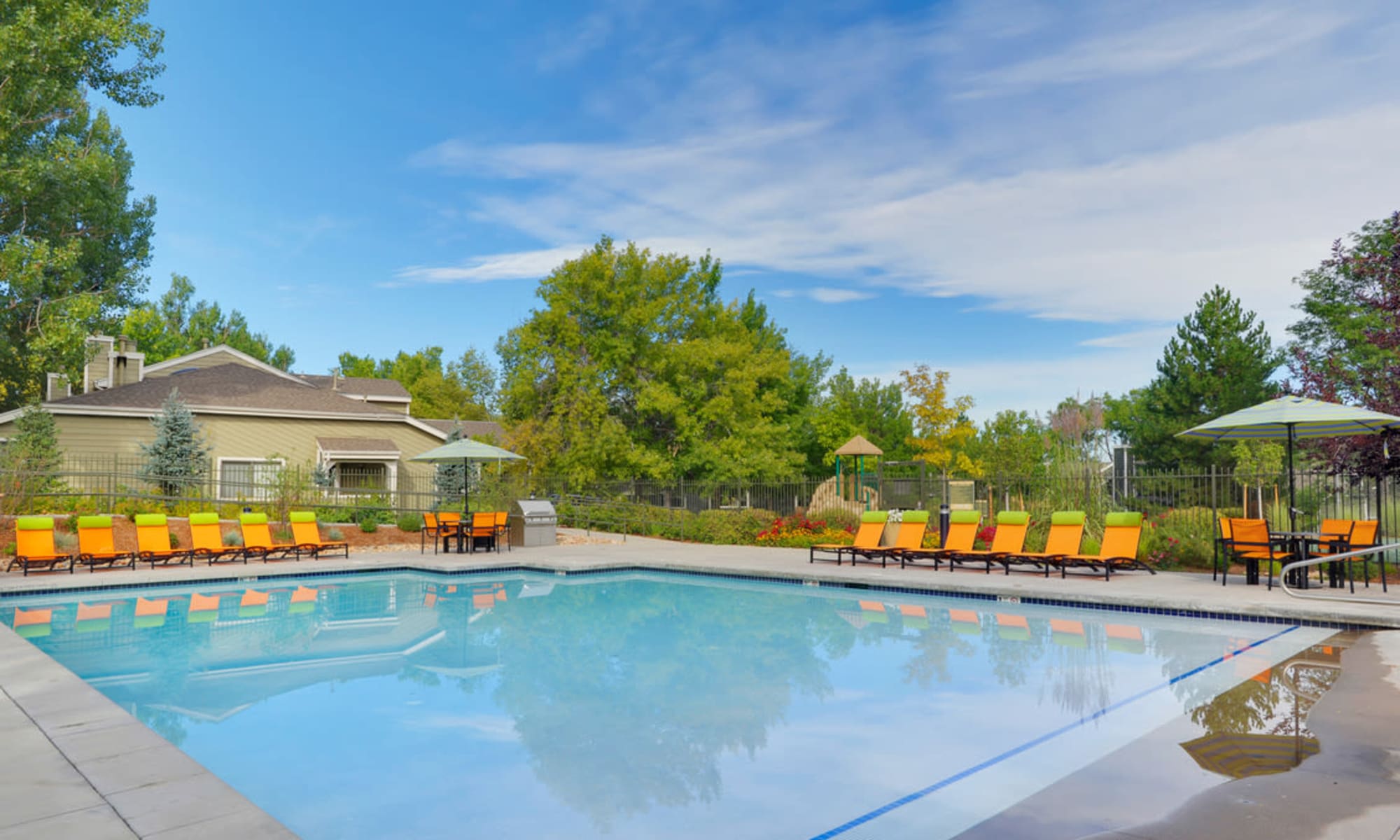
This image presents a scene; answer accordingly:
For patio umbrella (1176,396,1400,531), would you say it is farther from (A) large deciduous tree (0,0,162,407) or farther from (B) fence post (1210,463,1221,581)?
(A) large deciduous tree (0,0,162,407)

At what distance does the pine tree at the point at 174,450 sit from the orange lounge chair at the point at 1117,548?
69.6 ft

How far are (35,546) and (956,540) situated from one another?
14736 mm

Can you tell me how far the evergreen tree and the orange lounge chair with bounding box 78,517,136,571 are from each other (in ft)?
12.6

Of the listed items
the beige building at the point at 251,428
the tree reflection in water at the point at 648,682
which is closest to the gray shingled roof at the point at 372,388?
the beige building at the point at 251,428

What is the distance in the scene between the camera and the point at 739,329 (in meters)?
33.8

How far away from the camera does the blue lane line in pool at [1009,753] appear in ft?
14.1

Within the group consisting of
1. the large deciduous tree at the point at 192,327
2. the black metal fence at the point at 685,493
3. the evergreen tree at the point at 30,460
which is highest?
the large deciduous tree at the point at 192,327

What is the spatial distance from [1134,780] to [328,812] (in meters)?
4.30

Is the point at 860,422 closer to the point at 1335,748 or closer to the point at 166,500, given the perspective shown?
the point at 166,500

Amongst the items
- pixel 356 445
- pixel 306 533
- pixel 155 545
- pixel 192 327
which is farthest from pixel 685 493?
pixel 192 327

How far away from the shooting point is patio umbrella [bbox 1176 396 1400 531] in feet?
33.5

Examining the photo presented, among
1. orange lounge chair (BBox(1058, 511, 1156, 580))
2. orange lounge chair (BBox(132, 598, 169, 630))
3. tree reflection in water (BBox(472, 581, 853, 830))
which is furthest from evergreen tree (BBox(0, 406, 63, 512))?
orange lounge chair (BBox(1058, 511, 1156, 580))

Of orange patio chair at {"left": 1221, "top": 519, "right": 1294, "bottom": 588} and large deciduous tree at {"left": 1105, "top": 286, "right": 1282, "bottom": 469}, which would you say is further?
large deciduous tree at {"left": 1105, "top": 286, "right": 1282, "bottom": 469}

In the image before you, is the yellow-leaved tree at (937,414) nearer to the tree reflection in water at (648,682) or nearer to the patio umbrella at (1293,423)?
the patio umbrella at (1293,423)
